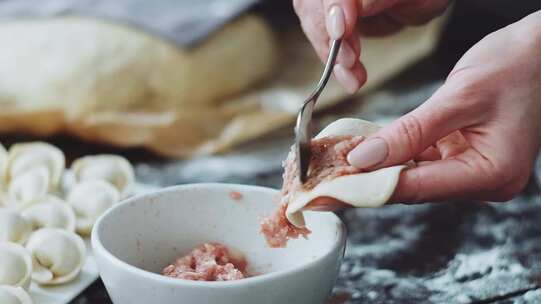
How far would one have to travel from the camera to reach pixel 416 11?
1.30 m

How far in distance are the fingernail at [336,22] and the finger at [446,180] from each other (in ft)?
0.71

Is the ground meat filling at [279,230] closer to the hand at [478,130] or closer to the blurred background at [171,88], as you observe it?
the hand at [478,130]

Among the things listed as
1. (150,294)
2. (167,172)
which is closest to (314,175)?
(150,294)

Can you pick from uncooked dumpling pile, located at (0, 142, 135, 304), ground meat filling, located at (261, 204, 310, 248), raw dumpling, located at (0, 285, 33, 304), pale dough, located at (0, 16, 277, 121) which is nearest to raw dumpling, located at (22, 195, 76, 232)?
uncooked dumpling pile, located at (0, 142, 135, 304)

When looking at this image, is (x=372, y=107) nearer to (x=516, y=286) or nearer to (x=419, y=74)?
(x=419, y=74)

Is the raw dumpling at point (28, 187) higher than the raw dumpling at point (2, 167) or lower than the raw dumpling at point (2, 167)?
higher

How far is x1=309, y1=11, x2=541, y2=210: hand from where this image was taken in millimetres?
871

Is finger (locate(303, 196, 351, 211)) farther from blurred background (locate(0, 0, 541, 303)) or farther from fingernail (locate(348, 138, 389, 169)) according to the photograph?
blurred background (locate(0, 0, 541, 303))

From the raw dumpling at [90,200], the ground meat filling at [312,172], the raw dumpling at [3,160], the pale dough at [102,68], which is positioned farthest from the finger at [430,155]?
the pale dough at [102,68]

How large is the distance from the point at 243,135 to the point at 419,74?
675mm

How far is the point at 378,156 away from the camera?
861 mm

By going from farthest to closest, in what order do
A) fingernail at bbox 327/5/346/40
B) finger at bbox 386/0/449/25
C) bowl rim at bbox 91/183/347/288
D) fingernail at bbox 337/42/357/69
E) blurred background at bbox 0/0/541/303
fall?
blurred background at bbox 0/0/541/303, finger at bbox 386/0/449/25, fingernail at bbox 337/42/357/69, fingernail at bbox 327/5/346/40, bowl rim at bbox 91/183/347/288

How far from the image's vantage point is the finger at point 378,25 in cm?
134

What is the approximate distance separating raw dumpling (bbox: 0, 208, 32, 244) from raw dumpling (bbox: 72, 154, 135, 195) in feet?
0.81
